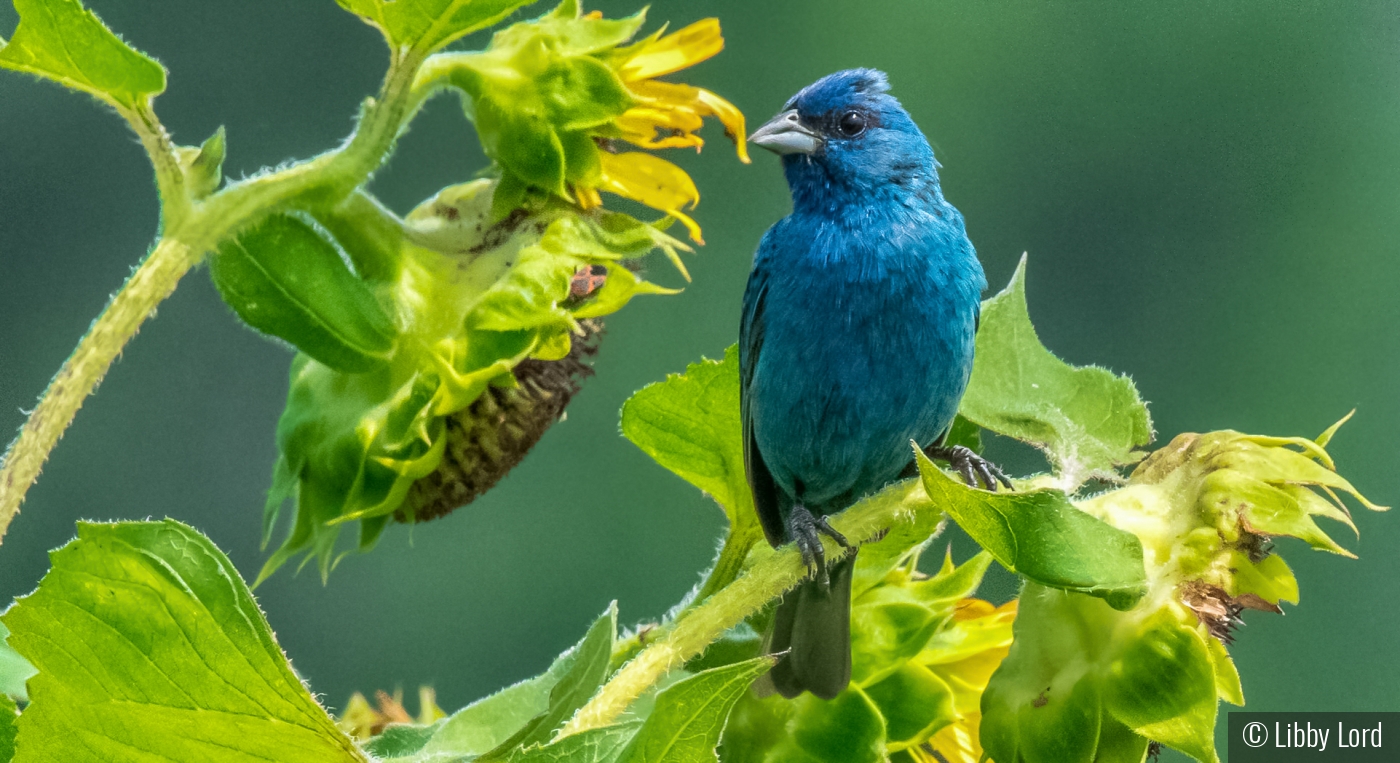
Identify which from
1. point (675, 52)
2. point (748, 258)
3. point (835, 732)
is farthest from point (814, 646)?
point (748, 258)

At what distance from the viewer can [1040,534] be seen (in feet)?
1.91

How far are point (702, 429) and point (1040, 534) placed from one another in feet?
1.05

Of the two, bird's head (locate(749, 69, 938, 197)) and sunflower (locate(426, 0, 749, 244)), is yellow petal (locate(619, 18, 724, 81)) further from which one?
bird's head (locate(749, 69, 938, 197))

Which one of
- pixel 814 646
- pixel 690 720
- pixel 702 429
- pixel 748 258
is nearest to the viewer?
pixel 690 720

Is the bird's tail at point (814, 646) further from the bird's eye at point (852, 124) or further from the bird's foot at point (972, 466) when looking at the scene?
the bird's eye at point (852, 124)

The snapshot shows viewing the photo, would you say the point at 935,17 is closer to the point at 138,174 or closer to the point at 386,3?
the point at 138,174

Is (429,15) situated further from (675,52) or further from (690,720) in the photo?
(690,720)

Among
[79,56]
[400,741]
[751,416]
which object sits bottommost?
[400,741]

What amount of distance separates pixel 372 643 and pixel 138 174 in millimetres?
2078

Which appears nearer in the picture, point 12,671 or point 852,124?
point 12,671

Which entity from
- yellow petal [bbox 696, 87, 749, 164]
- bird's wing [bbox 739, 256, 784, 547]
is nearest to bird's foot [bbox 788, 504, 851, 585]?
bird's wing [bbox 739, 256, 784, 547]

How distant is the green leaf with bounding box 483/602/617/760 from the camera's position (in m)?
0.68

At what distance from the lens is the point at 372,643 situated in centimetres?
461

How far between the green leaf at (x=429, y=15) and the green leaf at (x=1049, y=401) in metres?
0.31
